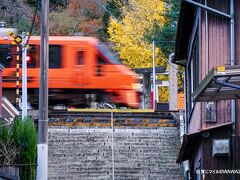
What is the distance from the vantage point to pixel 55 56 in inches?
1046

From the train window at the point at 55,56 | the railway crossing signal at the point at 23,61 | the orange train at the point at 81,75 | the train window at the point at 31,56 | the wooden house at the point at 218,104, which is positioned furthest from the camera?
the train window at the point at 31,56

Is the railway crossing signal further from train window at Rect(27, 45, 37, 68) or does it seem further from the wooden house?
the wooden house

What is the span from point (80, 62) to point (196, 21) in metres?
6.50

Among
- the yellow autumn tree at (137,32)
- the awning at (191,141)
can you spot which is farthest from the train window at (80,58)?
the yellow autumn tree at (137,32)

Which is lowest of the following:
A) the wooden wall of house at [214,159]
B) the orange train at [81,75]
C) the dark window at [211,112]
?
the wooden wall of house at [214,159]

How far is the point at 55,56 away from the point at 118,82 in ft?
8.75

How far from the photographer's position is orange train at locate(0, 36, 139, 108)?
22484 millimetres

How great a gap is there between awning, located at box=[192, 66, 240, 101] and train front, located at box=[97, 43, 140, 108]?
825 cm

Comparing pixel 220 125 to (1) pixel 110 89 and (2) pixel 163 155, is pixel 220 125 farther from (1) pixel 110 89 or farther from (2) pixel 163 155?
(2) pixel 163 155

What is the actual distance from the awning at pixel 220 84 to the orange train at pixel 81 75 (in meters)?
8.27

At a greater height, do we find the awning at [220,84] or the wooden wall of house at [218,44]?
the wooden wall of house at [218,44]

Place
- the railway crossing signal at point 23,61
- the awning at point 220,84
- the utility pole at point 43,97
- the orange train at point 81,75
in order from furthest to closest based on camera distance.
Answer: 1. the railway crossing signal at point 23,61
2. the orange train at point 81,75
3. the utility pole at point 43,97
4. the awning at point 220,84

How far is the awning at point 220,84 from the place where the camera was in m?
11.5

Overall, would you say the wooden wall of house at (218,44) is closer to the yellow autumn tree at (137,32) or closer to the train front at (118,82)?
the train front at (118,82)
